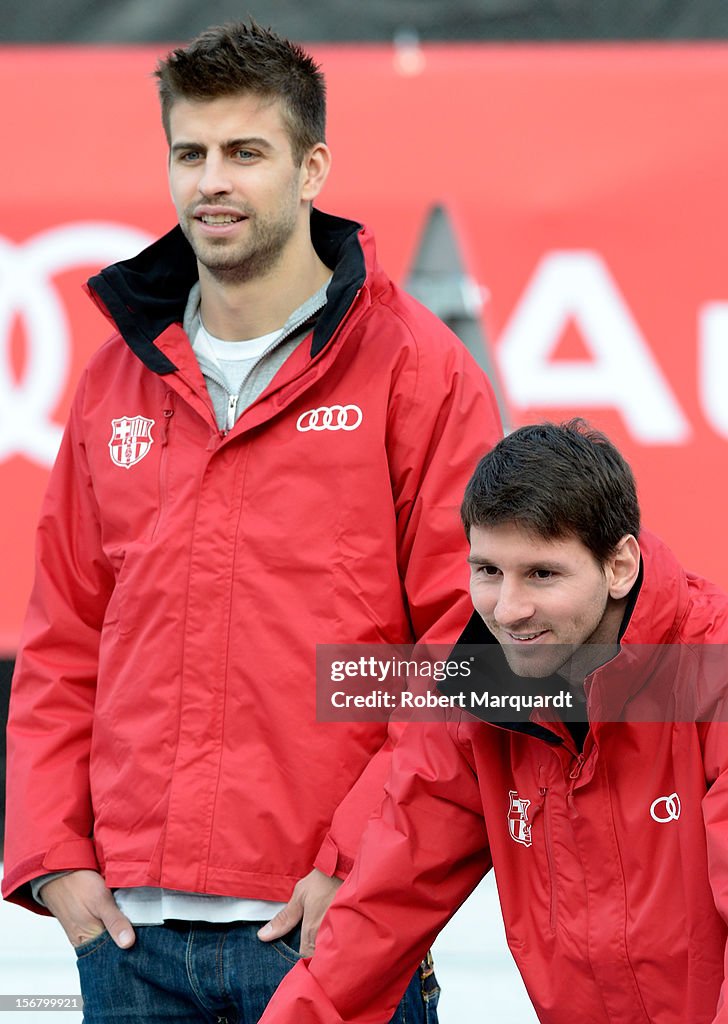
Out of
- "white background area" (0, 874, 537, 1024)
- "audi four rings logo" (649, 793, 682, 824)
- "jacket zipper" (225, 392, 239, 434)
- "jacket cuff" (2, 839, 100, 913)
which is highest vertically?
"jacket zipper" (225, 392, 239, 434)

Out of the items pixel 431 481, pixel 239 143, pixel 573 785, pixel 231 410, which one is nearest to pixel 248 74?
pixel 239 143

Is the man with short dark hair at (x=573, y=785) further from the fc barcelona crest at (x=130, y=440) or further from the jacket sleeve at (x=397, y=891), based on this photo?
the fc barcelona crest at (x=130, y=440)

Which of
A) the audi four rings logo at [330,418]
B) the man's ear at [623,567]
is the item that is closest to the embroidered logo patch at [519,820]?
the man's ear at [623,567]

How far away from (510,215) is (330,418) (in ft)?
5.86

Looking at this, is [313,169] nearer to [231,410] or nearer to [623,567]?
[231,410]

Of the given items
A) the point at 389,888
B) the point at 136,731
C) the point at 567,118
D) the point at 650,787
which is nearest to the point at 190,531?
the point at 136,731

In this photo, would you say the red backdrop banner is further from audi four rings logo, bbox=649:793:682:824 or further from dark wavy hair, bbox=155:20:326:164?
audi four rings logo, bbox=649:793:682:824

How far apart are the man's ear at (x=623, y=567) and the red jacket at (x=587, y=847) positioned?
0.05 feet

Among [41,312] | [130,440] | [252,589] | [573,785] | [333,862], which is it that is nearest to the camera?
[573,785]

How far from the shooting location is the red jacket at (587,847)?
1580 millimetres

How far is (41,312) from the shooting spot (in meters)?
3.57

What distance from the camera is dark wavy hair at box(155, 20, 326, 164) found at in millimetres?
1966

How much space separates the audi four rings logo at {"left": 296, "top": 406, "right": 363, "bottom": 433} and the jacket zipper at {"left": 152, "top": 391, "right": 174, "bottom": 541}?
18 centimetres

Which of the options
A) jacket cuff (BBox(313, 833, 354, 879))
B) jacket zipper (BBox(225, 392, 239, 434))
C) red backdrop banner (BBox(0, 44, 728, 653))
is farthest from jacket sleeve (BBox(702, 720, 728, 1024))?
red backdrop banner (BBox(0, 44, 728, 653))
